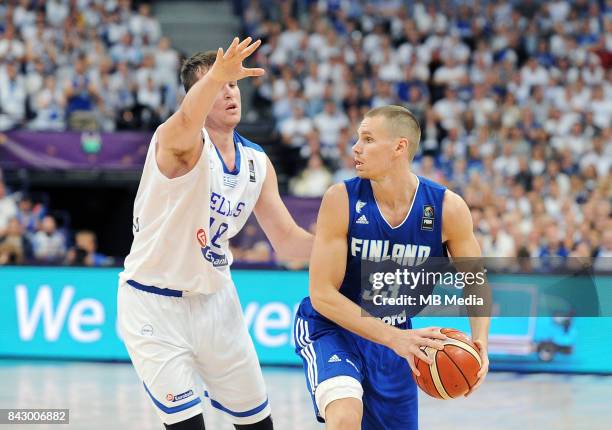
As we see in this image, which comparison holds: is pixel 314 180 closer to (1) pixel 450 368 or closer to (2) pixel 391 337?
(2) pixel 391 337

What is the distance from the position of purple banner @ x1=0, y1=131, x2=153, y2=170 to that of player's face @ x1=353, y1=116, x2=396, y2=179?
10626 millimetres

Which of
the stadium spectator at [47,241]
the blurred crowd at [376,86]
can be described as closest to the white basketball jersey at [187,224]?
the blurred crowd at [376,86]

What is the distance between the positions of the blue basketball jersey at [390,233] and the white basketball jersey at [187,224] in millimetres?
666

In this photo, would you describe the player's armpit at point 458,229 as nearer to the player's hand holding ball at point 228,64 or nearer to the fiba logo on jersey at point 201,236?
the fiba logo on jersey at point 201,236

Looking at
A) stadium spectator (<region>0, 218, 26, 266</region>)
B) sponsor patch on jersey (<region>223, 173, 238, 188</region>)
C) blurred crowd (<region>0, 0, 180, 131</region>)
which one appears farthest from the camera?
blurred crowd (<region>0, 0, 180, 131</region>)

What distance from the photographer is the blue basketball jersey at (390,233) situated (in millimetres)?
5340

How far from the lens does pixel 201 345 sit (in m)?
5.49

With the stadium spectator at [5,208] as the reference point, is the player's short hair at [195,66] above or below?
above

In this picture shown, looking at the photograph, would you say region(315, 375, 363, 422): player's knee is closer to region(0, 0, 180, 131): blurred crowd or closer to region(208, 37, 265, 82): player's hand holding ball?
region(208, 37, 265, 82): player's hand holding ball

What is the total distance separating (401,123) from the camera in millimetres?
5309

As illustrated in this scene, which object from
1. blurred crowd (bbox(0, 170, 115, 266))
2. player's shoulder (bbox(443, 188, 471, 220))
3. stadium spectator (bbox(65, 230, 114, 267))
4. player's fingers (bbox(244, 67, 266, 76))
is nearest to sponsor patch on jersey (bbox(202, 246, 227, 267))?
player's fingers (bbox(244, 67, 266, 76))

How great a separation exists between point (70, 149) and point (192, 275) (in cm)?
1070

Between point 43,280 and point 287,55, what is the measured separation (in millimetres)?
7310

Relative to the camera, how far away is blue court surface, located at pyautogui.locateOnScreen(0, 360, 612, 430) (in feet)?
28.8
